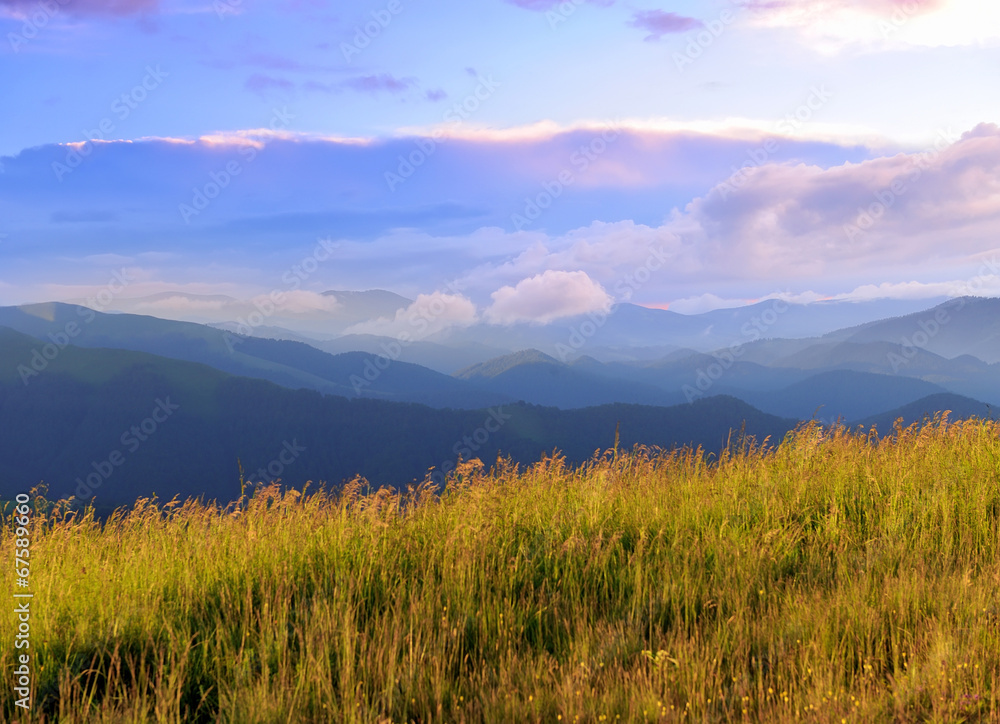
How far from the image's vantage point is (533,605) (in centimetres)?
468

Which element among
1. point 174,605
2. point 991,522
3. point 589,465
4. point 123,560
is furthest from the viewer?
point 589,465

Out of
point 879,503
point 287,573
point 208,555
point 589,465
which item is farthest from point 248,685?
point 879,503

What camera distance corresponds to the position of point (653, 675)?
3.71m

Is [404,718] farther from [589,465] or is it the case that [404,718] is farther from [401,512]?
[589,465]

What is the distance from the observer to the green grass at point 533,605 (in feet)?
11.7

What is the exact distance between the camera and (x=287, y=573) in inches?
196

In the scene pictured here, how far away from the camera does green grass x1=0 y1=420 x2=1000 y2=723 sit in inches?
141

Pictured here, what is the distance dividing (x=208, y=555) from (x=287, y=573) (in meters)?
0.76

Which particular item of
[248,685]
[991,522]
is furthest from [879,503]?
[248,685]

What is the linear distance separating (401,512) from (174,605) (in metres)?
2.21

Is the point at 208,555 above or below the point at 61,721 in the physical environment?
above

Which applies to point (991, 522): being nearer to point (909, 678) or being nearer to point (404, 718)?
point (909, 678)

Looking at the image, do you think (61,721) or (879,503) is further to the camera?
(879,503)

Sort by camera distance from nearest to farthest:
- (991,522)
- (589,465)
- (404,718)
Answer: (404,718) → (991,522) → (589,465)
